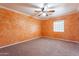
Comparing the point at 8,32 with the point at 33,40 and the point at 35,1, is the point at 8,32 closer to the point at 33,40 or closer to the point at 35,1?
the point at 33,40

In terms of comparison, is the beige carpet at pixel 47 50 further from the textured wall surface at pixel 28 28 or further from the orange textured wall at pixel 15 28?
the orange textured wall at pixel 15 28

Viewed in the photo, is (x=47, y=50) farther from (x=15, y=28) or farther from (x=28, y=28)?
(x=28, y=28)

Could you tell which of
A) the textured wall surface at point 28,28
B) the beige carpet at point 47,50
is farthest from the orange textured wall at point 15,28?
the beige carpet at point 47,50

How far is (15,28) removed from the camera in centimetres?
226

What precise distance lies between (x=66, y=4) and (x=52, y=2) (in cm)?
24

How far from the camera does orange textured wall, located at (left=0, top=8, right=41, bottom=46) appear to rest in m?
1.80

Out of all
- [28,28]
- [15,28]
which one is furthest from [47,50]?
[28,28]

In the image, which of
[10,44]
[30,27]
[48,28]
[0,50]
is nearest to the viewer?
[0,50]

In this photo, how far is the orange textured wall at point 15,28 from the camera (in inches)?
70.9

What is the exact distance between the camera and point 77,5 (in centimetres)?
126

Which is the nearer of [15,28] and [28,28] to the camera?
[15,28]

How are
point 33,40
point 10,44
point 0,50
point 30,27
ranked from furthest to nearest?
point 30,27
point 33,40
point 10,44
point 0,50

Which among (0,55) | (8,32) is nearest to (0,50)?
(0,55)

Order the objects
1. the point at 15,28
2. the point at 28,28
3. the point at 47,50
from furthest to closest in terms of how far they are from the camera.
Result: the point at 28,28 → the point at 15,28 → the point at 47,50
